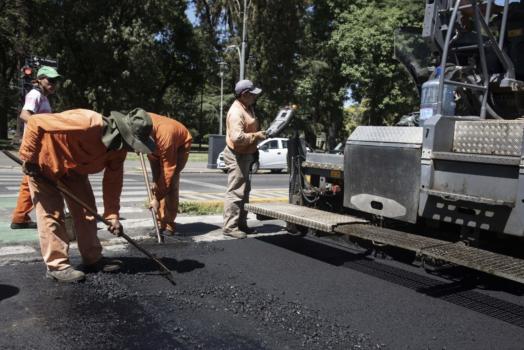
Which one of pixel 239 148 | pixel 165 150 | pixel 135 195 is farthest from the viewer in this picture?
pixel 135 195

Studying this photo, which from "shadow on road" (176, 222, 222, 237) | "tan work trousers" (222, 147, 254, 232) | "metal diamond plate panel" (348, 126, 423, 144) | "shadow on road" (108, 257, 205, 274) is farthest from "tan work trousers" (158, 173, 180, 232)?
"metal diamond plate panel" (348, 126, 423, 144)

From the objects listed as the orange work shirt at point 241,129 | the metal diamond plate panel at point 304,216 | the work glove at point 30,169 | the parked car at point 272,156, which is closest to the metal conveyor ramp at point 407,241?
the metal diamond plate panel at point 304,216

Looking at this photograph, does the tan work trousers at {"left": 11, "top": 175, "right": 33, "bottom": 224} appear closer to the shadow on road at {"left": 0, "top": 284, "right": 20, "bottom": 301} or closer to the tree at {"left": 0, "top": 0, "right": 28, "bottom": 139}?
the shadow on road at {"left": 0, "top": 284, "right": 20, "bottom": 301}

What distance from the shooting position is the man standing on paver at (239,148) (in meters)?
5.93

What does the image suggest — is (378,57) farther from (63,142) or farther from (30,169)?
(30,169)

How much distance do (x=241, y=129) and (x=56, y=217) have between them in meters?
2.43

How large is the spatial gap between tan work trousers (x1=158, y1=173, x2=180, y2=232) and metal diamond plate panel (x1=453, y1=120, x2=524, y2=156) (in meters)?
3.09

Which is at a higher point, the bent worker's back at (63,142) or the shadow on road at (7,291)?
the bent worker's back at (63,142)

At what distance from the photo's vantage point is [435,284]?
4.50 m

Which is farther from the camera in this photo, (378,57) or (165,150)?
(378,57)

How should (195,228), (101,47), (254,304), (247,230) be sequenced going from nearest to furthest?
(254,304), (247,230), (195,228), (101,47)

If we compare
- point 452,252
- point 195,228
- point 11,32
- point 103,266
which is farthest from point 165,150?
point 11,32

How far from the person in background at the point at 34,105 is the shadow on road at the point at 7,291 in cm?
198

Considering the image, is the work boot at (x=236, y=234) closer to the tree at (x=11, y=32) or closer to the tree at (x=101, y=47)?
the tree at (x=101, y=47)
